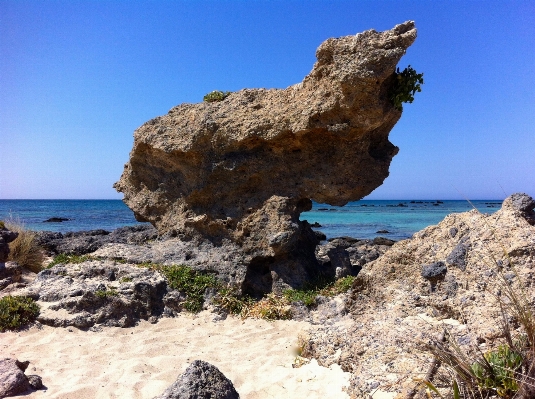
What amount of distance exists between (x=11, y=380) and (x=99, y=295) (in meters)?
2.80

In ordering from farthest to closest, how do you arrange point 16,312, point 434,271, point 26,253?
point 26,253 → point 16,312 → point 434,271

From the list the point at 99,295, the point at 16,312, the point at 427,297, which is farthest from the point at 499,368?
the point at 16,312

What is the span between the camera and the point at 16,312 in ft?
23.6

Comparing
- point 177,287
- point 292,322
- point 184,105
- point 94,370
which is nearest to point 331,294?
point 292,322

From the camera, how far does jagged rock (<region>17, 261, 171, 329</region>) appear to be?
24.2 ft

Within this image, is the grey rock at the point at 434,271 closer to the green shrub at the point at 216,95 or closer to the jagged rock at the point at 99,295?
the jagged rock at the point at 99,295

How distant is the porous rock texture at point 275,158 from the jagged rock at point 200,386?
4.58 metres

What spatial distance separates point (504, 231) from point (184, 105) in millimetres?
7116

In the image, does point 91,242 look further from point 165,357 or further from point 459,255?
point 459,255

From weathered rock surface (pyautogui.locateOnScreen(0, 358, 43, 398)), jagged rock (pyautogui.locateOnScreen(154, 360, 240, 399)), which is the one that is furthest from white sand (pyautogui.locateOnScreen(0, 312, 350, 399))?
jagged rock (pyautogui.locateOnScreen(154, 360, 240, 399))

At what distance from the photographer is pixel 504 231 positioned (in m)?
5.35

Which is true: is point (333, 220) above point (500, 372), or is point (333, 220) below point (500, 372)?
below

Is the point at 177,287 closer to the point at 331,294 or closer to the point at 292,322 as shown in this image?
the point at 292,322

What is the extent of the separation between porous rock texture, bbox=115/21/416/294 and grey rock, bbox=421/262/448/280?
9.93 feet
